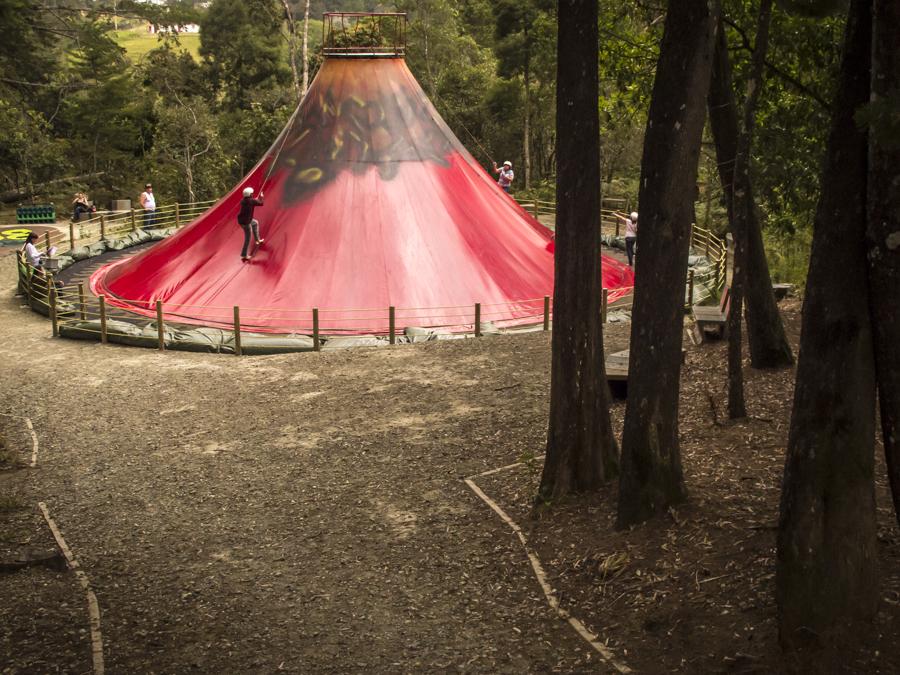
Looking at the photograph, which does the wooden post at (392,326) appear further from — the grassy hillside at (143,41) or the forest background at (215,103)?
the grassy hillside at (143,41)

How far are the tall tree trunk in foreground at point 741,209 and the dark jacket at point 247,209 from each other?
13.3 meters

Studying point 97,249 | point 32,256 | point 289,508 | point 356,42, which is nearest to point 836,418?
point 289,508

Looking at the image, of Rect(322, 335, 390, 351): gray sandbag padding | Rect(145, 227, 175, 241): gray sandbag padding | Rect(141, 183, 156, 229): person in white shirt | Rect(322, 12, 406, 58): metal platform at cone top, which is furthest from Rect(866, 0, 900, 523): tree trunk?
Rect(141, 183, 156, 229): person in white shirt

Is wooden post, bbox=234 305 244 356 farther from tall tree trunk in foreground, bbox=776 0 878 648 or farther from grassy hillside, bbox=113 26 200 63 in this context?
grassy hillside, bbox=113 26 200 63

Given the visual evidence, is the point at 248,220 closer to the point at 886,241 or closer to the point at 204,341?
the point at 204,341

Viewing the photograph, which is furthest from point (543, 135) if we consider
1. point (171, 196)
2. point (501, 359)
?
point (501, 359)

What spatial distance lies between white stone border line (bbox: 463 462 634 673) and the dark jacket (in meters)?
12.2

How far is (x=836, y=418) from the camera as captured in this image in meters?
6.82

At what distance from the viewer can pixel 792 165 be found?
14039mm

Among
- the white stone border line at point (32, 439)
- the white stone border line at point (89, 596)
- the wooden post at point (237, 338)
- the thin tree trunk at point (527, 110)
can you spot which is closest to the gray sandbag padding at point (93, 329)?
the wooden post at point (237, 338)

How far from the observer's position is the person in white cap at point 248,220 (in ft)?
73.5

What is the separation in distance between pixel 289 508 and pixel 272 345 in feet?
28.1

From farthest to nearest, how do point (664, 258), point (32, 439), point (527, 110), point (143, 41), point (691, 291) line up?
point (143, 41)
point (527, 110)
point (691, 291)
point (32, 439)
point (664, 258)

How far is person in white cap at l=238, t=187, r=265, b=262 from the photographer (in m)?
22.4
